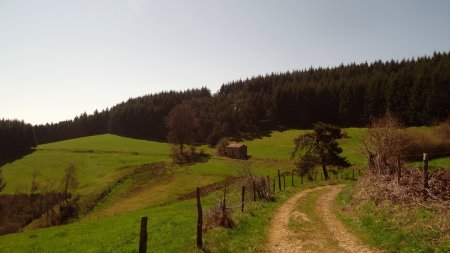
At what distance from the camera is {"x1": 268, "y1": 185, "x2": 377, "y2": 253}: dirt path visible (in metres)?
16.2

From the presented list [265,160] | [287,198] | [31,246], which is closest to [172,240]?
[287,198]

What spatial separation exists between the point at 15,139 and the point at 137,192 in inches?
3895

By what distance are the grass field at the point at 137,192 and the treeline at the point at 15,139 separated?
17.9 meters

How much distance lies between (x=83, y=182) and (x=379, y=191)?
6574 centimetres

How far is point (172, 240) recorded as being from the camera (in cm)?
2070

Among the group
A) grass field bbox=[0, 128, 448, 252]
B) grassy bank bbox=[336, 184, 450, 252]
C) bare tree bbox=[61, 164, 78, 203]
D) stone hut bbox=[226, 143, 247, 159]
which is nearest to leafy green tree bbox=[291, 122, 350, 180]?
grass field bbox=[0, 128, 448, 252]

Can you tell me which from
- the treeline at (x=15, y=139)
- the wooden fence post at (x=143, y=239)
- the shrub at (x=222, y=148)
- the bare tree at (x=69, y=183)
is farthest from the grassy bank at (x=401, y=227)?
the treeline at (x=15, y=139)

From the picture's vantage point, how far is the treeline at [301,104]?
107938 millimetres

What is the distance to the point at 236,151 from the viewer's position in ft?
316

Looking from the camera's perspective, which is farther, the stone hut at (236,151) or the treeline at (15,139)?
the treeline at (15,139)

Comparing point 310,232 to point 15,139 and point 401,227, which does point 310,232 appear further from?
point 15,139

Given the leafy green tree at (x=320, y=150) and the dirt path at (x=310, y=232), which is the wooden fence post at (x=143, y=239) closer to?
the dirt path at (x=310, y=232)

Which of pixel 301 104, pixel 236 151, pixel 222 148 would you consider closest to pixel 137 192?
pixel 236 151

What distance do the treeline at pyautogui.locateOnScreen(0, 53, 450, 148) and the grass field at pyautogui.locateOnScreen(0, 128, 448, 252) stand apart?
14.2 metres
